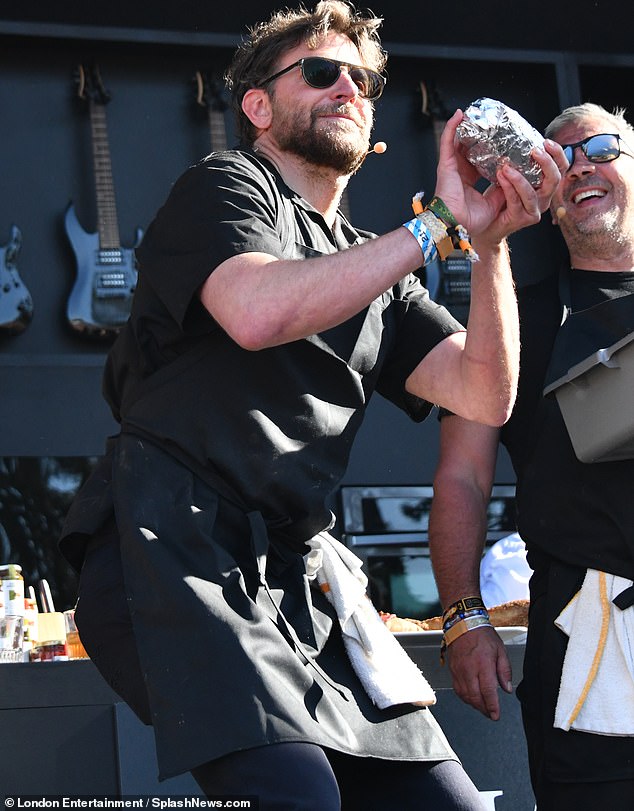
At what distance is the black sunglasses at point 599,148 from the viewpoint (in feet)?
9.00

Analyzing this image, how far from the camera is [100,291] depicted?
15.6 ft

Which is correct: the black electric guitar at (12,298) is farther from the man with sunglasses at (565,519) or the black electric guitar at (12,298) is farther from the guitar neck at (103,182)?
the man with sunglasses at (565,519)

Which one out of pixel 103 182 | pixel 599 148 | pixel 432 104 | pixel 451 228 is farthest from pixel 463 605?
pixel 432 104

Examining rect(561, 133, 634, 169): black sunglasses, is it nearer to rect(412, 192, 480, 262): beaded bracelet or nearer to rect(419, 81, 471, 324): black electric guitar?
rect(412, 192, 480, 262): beaded bracelet

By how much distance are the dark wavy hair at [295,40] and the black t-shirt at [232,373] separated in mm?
309

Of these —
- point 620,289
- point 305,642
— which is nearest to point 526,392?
point 620,289

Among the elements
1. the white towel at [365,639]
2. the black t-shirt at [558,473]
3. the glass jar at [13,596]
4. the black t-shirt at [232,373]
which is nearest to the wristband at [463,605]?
the black t-shirt at [558,473]

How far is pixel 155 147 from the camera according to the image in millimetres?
5051

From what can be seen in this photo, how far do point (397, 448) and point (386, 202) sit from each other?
1.03 metres

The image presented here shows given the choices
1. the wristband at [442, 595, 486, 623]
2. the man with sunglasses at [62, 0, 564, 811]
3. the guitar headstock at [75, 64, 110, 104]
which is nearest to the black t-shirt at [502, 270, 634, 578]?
the wristband at [442, 595, 486, 623]

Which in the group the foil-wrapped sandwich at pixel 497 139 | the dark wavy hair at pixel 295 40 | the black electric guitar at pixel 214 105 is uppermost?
the black electric guitar at pixel 214 105

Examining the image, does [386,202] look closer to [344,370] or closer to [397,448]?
[397,448]

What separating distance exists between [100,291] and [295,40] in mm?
2584

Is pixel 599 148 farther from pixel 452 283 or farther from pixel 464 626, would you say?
pixel 452 283
